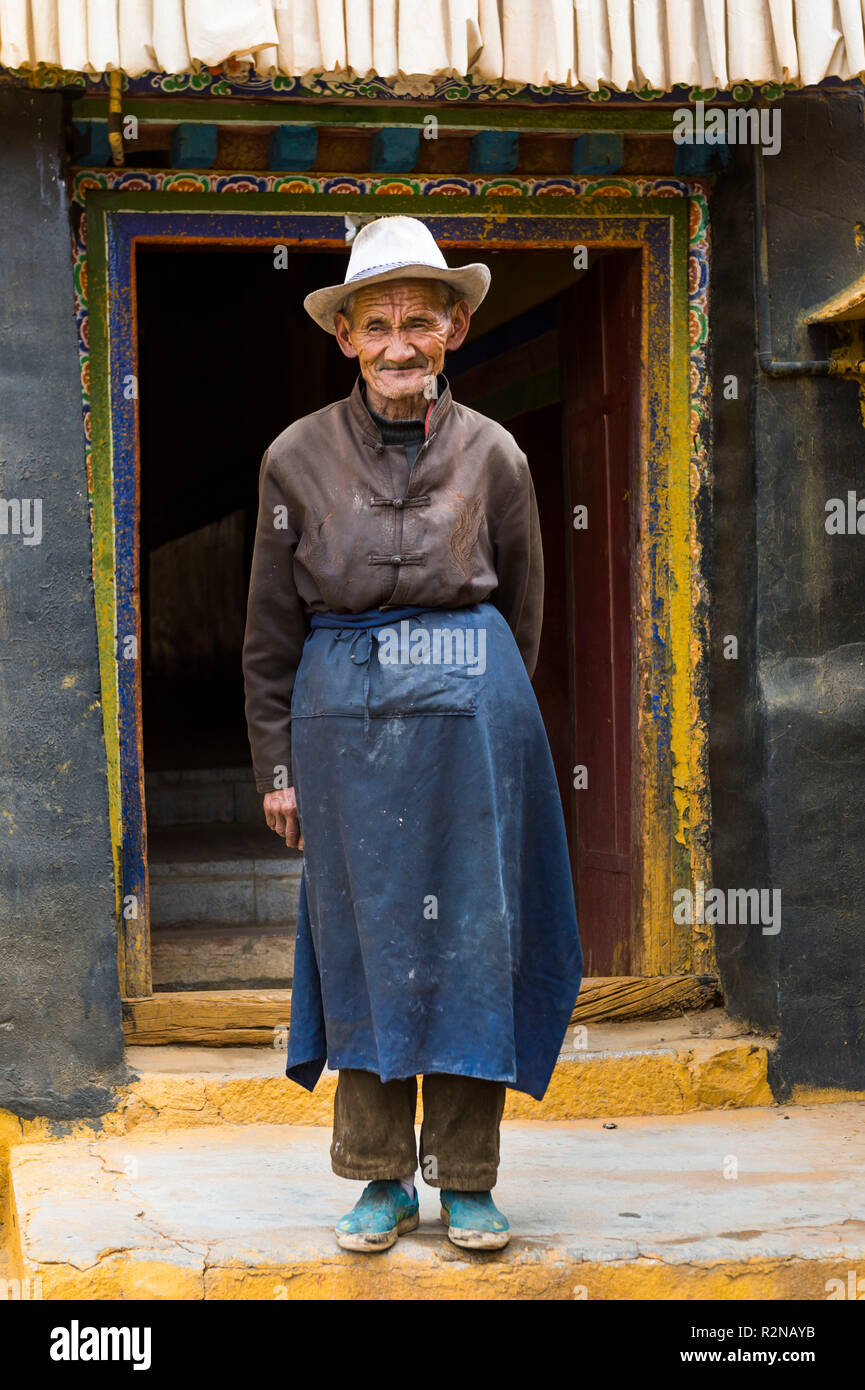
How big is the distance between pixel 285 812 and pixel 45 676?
1456 mm

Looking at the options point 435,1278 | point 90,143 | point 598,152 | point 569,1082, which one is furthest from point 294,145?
point 435,1278

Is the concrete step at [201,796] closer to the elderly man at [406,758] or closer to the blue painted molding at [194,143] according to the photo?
the blue painted molding at [194,143]

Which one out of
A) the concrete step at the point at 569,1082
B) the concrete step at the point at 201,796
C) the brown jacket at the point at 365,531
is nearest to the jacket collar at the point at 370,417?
the brown jacket at the point at 365,531

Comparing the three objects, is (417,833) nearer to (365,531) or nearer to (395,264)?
(365,531)

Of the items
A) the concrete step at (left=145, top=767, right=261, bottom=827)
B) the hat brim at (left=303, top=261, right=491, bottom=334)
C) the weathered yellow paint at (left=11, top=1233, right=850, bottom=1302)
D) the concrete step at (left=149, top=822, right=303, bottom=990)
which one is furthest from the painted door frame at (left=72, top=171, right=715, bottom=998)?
the concrete step at (left=145, top=767, right=261, bottom=827)

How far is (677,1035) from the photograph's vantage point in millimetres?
5133

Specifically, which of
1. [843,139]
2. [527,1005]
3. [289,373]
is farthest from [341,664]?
[289,373]

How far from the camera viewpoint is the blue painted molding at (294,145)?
191 inches

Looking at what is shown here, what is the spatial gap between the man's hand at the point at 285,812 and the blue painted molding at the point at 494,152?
100 inches

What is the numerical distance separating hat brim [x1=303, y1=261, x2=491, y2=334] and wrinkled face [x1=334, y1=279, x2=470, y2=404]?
3 cm

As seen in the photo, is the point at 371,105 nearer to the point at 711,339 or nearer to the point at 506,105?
the point at 506,105

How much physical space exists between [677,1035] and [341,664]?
244 cm

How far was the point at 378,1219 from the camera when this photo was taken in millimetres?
3322

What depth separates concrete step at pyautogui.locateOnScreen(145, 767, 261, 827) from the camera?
8.20 m
